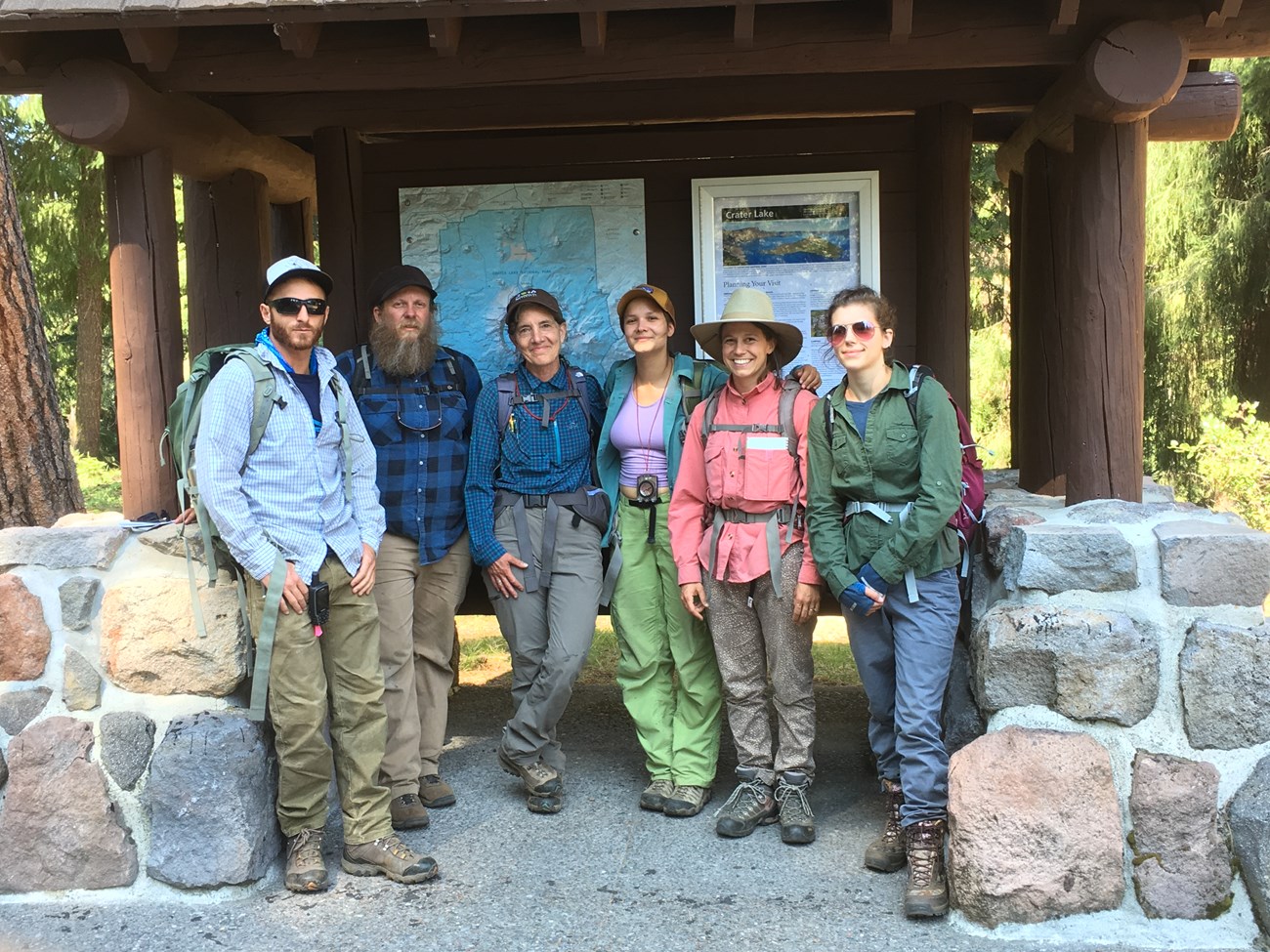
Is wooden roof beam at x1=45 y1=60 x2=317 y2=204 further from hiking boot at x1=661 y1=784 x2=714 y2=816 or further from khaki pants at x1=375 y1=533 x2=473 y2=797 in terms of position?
hiking boot at x1=661 y1=784 x2=714 y2=816

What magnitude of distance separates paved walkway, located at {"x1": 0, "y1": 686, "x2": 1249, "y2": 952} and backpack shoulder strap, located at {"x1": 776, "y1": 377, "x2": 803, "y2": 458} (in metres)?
1.40

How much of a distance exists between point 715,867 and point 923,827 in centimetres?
72

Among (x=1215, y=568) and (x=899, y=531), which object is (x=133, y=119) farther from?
(x=1215, y=568)

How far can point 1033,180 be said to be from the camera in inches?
225

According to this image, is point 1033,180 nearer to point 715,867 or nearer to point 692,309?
point 692,309

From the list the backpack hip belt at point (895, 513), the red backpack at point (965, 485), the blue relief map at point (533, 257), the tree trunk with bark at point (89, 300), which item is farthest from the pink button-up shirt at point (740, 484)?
the tree trunk with bark at point (89, 300)

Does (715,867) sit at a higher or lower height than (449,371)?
lower

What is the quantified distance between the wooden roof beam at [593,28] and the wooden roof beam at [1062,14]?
5.04ft

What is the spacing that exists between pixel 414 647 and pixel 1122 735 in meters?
2.51

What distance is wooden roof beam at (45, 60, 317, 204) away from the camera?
406 centimetres

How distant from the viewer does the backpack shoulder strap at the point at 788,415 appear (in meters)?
3.90

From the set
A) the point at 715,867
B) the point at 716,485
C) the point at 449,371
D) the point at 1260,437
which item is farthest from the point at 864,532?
the point at 1260,437

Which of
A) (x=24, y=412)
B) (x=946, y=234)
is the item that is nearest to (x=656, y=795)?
(x=946, y=234)

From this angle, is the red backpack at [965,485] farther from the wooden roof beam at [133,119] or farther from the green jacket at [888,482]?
the wooden roof beam at [133,119]
